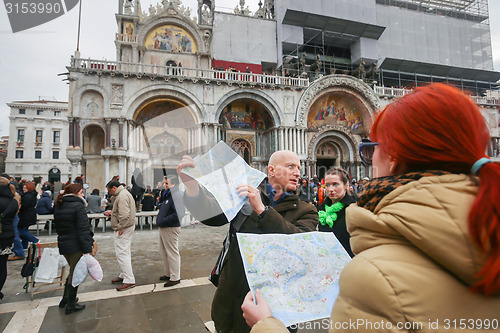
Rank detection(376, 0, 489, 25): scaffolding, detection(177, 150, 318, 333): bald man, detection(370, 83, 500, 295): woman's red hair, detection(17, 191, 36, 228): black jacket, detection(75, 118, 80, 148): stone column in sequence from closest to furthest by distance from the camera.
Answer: detection(370, 83, 500, 295): woman's red hair
detection(177, 150, 318, 333): bald man
detection(17, 191, 36, 228): black jacket
detection(75, 118, 80, 148): stone column
detection(376, 0, 489, 25): scaffolding

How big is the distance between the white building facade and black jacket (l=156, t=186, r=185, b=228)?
47.6 metres

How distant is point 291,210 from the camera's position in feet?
6.64

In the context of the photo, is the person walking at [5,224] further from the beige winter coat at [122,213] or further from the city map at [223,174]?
the city map at [223,174]

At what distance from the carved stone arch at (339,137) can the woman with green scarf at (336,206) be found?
16.2m

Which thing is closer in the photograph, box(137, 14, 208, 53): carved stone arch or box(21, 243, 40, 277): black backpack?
box(21, 243, 40, 277): black backpack

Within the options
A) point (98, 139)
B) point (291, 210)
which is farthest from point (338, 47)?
point (291, 210)

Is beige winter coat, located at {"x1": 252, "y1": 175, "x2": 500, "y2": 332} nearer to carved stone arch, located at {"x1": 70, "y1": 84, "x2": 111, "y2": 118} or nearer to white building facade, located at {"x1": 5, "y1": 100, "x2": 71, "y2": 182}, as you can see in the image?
carved stone arch, located at {"x1": 70, "y1": 84, "x2": 111, "y2": 118}

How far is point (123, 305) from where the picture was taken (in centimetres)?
390

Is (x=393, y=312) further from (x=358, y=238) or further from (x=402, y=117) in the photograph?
(x=402, y=117)

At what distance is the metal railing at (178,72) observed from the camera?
15.7 meters

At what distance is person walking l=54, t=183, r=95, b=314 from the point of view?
3789mm

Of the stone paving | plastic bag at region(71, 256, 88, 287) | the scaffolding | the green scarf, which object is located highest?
the scaffolding

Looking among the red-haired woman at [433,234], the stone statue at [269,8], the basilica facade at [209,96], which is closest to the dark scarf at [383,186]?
the red-haired woman at [433,234]

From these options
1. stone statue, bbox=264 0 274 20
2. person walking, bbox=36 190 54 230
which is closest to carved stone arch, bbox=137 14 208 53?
stone statue, bbox=264 0 274 20
